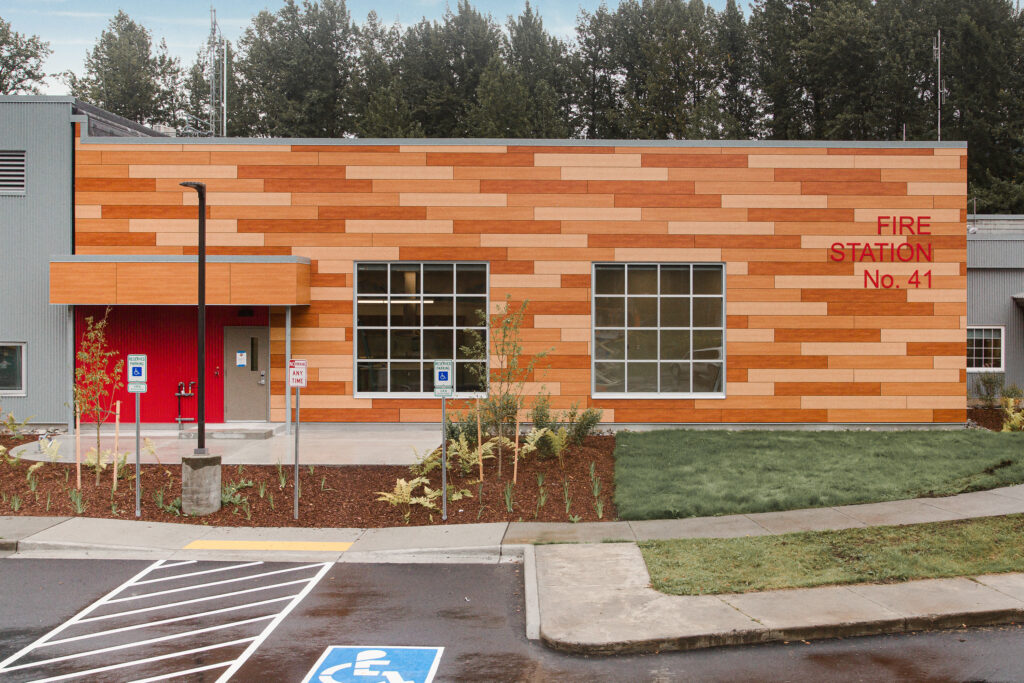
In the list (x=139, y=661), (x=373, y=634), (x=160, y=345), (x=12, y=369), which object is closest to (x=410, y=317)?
(x=160, y=345)

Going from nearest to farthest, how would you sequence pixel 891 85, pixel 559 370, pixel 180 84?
1. pixel 559 370
2. pixel 891 85
3. pixel 180 84

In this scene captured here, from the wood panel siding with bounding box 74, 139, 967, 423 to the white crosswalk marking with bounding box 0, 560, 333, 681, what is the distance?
9.70 m

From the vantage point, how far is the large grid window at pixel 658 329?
63.7 ft

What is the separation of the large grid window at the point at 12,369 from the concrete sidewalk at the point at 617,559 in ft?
28.3

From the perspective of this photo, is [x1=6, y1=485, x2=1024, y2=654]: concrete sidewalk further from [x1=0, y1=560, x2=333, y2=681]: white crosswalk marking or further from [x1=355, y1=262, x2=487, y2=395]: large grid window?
[x1=355, y1=262, x2=487, y2=395]: large grid window

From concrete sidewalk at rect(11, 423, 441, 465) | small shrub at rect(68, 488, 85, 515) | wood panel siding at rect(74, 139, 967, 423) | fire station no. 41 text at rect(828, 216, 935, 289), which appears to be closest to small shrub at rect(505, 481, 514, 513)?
concrete sidewalk at rect(11, 423, 441, 465)

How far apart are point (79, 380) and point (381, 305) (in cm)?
616

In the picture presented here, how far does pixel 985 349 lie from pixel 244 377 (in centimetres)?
2011

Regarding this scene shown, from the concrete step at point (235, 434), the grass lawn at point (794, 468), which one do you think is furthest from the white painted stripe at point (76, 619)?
the concrete step at point (235, 434)

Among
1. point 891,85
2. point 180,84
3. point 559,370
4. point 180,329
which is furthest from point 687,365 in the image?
point 180,84

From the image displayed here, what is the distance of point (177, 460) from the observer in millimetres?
15586

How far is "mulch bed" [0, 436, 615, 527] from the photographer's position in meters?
12.0

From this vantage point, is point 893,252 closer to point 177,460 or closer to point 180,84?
point 177,460

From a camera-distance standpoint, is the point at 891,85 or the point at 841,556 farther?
the point at 891,85
